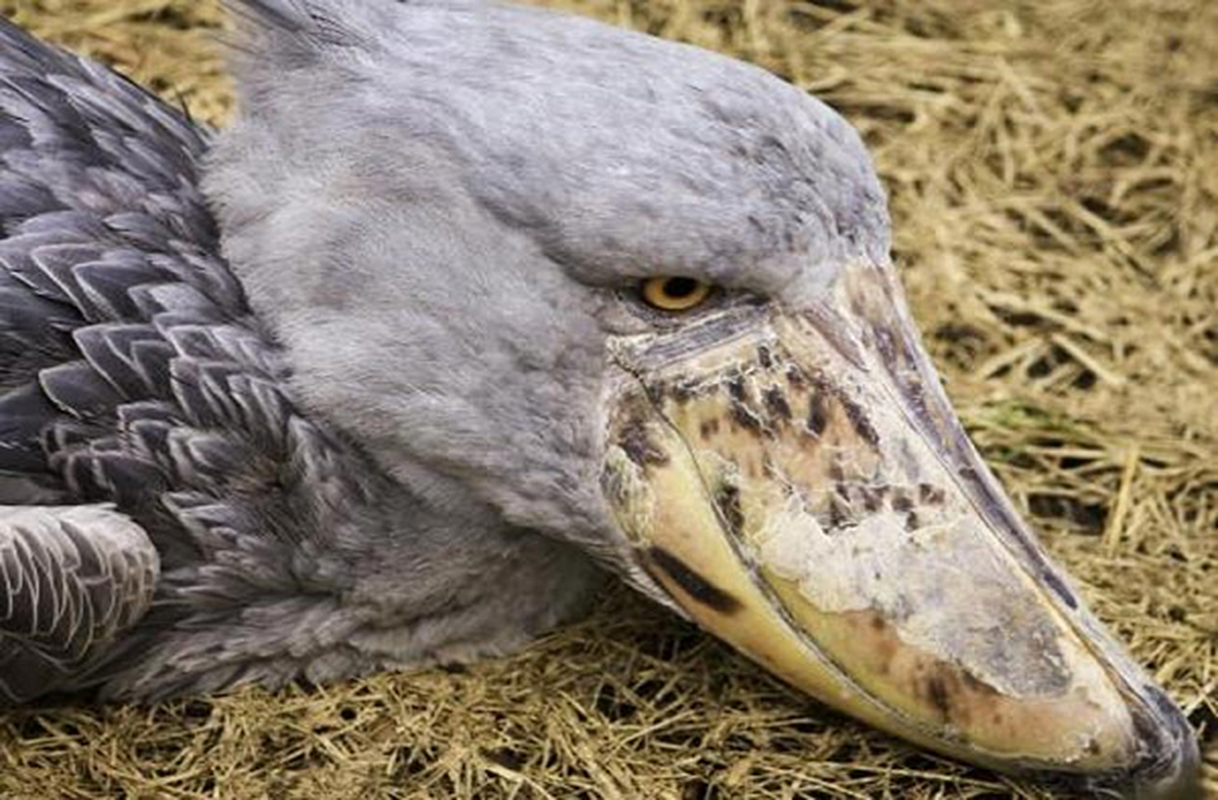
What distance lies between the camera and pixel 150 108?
3.78m

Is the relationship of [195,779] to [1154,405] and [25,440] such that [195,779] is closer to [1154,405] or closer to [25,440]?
[25,440]

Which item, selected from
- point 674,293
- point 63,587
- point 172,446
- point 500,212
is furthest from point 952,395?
point 63,587

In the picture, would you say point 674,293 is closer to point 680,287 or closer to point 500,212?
point 680,287

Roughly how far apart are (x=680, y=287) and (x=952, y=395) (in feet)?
4.16

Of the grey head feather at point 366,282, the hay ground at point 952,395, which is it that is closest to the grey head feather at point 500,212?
the grey head feather at point 366,282

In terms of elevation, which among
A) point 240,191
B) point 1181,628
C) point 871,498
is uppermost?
point 240,191

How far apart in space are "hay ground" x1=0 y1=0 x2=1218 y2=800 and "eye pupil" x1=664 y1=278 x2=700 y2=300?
70cm

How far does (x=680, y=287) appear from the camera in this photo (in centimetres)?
336

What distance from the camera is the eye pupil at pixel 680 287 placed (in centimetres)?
335

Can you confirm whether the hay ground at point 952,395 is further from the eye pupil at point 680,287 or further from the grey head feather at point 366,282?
the eye pupil at point 680,287

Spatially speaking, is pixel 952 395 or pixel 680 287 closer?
pixel 680 287

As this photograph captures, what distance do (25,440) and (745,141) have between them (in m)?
1.07

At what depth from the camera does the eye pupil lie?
335cm

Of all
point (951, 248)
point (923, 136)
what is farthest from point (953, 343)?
point (923, 136)
